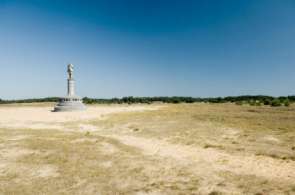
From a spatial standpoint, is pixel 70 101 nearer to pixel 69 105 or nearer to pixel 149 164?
pixel 69 105

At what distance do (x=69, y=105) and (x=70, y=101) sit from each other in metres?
0.73

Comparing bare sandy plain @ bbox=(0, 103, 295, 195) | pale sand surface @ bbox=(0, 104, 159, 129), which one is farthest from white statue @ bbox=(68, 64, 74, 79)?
bare sandy plain @ bbox=(0, 103, 295, 195)

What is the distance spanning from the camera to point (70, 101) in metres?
37.6

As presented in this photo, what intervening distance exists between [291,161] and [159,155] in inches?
207

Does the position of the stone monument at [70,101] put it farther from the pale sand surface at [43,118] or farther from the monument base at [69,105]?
the pale sand surface at [43,118]

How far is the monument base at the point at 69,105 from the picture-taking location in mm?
36688

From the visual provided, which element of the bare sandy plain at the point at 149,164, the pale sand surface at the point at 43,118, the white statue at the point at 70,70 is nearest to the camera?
the bare sandy plain at the point at 149,164

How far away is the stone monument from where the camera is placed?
3688 cm

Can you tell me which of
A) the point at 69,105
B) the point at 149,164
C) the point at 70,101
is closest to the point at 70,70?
the point at 70,101

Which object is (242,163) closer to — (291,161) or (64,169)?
(291,161)

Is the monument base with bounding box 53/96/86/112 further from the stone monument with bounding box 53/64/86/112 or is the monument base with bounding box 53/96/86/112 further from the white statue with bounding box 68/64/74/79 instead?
the white statue with bounding box 68/64/74/79

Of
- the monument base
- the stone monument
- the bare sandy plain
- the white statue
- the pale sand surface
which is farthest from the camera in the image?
the white statue

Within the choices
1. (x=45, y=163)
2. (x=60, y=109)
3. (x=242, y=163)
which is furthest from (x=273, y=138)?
(x=60, y=109)

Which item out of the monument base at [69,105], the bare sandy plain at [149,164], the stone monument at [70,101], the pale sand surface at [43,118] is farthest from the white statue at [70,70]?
the bare sandy plain at [149,164]
